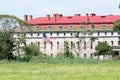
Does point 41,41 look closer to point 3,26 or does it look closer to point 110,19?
point 110,19

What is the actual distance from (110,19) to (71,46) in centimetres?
1386

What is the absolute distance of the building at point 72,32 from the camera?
137 meters

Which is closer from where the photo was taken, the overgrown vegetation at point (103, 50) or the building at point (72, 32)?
the overgrown vegetation at point (103, 50)

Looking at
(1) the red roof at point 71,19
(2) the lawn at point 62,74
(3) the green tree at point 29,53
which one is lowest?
(3) the green tree at point 29,53

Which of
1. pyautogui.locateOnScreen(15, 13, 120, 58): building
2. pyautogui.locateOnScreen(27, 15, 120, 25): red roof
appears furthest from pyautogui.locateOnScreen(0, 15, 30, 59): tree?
pyautogui.locateOnScreen(27, 15, 120, 25): red roof

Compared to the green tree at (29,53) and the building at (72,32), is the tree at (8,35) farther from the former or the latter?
the building at (72,32)

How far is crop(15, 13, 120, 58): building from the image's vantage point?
448ft

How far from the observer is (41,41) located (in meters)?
144

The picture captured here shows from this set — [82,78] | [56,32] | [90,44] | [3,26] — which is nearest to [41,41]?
[56,32]

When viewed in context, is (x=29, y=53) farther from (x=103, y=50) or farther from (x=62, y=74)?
(x=62, y=74)

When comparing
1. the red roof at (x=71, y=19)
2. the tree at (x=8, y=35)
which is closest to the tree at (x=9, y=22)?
the tree at (x=8, y=35)

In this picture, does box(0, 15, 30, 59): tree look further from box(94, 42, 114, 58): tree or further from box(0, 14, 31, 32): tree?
box(94, 42, 114, 58): tree

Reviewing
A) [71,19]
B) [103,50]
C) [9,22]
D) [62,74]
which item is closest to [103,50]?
[103,50]

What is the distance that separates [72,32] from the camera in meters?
142
